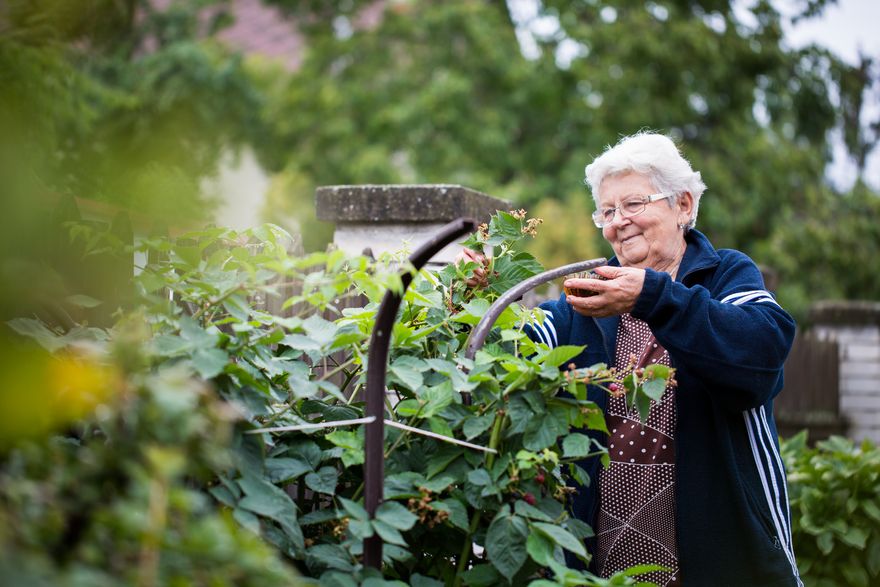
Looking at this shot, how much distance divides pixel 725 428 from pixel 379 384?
973mm

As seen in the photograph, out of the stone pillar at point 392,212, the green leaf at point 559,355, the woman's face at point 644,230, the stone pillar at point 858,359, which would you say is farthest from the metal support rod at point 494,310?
the stone pillar at point 858,359

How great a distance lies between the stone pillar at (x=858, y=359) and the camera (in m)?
8.47

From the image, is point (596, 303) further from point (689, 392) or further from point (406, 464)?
point (406, 464)

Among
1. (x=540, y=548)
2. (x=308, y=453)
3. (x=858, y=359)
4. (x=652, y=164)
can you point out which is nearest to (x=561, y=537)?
(x=540, y=548)

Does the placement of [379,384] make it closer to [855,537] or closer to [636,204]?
[636,204]

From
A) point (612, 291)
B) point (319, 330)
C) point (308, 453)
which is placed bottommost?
point (308, 453)

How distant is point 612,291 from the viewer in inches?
80.6

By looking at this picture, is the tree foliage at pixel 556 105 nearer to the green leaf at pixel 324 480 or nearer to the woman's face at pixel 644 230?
the woman's face at pixel 644 230

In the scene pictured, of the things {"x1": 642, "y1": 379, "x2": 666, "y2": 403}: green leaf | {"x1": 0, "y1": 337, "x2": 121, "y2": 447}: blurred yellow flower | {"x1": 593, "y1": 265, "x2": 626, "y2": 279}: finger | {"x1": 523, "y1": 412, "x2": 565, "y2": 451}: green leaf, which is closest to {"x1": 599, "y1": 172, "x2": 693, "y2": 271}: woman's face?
{"x1": 593, "y1": 265, "x2": 626, "y2": 279}: finger

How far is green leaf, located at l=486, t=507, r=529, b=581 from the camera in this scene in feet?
5.36

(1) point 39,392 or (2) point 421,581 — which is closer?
(1) point 39,392

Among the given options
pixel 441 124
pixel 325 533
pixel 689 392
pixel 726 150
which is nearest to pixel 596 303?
pixel 689 392

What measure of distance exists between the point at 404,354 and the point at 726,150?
13591mm

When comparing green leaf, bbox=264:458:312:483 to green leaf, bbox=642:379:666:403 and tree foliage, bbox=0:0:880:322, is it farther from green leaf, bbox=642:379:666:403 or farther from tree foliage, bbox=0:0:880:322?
tree foliage, bbox=0:0:880:322
